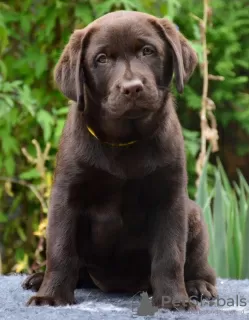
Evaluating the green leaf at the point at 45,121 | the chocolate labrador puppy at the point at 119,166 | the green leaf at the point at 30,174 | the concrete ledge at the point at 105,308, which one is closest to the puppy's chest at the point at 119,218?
the chocolate labrador puppy at the point at 119,166

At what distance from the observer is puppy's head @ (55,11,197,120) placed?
2.61 m

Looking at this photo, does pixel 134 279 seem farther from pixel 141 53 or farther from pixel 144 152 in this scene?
pixel 141 53

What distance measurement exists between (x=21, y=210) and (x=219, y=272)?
60.4 inches

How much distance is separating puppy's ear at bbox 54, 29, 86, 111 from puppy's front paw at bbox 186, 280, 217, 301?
764mm

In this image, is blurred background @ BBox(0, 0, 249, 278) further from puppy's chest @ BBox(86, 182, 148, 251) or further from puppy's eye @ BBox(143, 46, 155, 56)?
puppy's eye @ BBox(143, 46, 155, 56)

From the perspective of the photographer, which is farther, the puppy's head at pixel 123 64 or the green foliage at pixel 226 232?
the green foliage at pixel 226 232

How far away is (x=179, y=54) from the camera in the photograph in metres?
2.77

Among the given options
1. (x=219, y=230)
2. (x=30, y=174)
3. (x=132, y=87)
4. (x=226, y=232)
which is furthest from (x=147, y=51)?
(x=30, y=174)

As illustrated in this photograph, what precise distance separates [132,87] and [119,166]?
0.95 feet

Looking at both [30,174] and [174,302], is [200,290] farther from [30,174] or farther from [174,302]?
[30,174]

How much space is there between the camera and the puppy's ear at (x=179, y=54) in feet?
9.07

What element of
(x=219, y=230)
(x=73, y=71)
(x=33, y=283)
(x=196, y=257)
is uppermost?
(x=73, y=71)

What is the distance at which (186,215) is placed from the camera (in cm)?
277

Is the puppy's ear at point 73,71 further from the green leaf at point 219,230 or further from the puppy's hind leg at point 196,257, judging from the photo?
the green leaf at point 219,230
